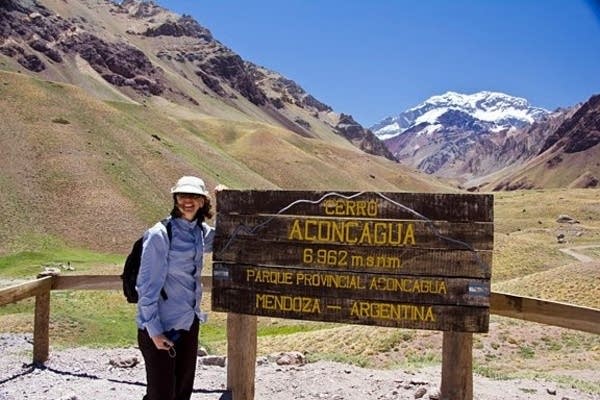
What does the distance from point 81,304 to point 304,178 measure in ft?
251

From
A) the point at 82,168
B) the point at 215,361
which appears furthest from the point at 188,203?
the point at 82,168

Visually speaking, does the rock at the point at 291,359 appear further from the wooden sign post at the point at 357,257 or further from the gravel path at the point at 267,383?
the wooden sign post at the point at 357,257

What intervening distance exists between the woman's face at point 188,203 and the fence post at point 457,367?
9.64 feet

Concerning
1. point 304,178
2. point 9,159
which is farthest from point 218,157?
point 9,159

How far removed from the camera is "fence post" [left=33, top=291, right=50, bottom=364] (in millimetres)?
9930

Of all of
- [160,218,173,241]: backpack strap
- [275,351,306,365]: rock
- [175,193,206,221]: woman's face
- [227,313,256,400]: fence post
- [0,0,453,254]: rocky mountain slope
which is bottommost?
[275,351,306,365]: rock

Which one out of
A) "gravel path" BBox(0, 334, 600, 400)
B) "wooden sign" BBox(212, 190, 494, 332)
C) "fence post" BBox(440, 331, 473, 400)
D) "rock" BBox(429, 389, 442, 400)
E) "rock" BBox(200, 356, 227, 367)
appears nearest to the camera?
"wooden sign" BBox(212, 190, 494, 332)

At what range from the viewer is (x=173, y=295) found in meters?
6.44

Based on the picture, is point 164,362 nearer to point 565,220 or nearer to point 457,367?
point 457,367

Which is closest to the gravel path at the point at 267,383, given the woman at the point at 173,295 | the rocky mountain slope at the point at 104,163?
the woman at the point at 173,295

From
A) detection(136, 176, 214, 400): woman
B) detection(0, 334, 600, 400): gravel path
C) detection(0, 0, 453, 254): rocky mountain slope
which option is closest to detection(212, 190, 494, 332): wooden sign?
→ detection(136, 176, 214, 400): woman

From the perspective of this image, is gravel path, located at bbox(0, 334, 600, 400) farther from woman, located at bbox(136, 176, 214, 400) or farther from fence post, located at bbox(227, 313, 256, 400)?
woman, located at bbox(136, 176, 214, 400)

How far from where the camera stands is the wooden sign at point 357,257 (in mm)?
6766

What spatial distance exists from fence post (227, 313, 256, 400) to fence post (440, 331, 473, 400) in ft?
7.56
